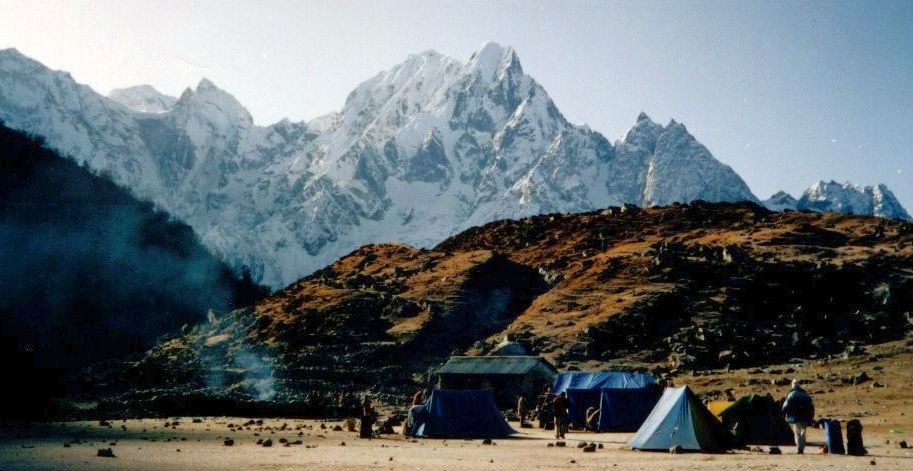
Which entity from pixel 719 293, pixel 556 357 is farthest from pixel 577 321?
pixel 719 293

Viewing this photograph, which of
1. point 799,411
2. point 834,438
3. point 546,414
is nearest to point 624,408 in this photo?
point 546,414

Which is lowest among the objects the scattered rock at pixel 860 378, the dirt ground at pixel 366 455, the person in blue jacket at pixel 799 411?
the dirt ground at pixel 366 455

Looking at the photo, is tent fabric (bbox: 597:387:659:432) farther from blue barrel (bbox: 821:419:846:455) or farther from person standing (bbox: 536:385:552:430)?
blue barrel (bbox: 821:419:846:455)

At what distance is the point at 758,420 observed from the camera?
2509 centimetres

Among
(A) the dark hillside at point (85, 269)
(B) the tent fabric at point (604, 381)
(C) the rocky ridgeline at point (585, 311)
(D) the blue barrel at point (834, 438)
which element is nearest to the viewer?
(D) the blue barrel at point (834, 438)

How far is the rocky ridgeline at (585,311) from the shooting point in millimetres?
59587

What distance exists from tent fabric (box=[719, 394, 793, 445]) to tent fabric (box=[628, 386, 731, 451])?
298cm

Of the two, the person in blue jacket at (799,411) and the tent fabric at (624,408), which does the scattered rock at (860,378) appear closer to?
the tent fabric at (624,408)

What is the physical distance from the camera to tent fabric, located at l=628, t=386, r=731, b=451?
2123cm

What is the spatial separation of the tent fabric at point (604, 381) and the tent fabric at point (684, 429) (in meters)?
14.0

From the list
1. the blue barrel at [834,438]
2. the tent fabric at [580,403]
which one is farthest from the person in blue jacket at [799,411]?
the tent fabric at [580,403]

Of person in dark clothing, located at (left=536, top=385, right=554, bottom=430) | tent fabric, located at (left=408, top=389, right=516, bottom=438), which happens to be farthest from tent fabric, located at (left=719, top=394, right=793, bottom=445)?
person in dark clothing, located at (left=536, top=385, right=554, bottom=430)

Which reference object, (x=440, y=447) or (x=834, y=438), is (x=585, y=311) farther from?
(x=834, y=438)

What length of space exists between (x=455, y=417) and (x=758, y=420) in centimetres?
1062
